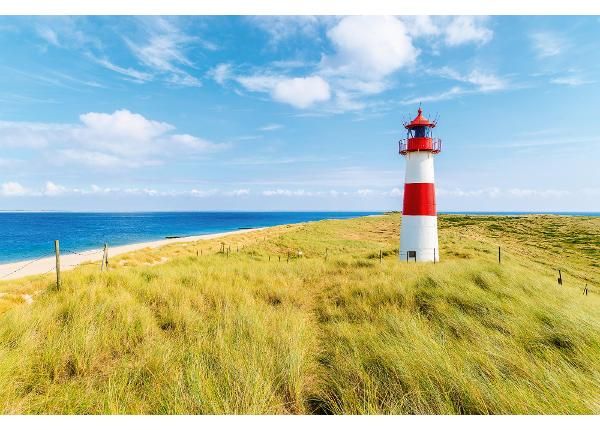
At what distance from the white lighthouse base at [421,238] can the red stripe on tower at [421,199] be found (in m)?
0.27

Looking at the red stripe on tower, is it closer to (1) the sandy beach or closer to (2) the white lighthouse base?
(2) the white lighthouse base

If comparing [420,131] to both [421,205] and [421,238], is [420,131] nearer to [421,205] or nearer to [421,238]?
[421,205]

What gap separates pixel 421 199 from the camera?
46.3 feet

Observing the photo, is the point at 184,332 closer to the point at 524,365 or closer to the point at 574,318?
the point at 524,365

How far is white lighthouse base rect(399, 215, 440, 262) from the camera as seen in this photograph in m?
14.2

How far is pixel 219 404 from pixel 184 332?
2.42 meters

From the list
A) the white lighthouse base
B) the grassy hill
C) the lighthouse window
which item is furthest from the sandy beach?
the lighthouse window

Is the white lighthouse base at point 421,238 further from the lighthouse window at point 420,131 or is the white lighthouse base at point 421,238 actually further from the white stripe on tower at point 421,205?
the lighthouse window at point 420,131

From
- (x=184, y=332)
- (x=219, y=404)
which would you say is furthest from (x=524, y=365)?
(x=184, y=332)

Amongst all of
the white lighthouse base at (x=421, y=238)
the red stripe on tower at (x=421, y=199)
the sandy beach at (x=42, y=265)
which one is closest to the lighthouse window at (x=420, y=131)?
the red stripe on tower at (x=421, y=199)

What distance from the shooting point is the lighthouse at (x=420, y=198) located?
14.1 metres

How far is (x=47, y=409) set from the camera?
338cm

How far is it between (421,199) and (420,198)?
6 cm

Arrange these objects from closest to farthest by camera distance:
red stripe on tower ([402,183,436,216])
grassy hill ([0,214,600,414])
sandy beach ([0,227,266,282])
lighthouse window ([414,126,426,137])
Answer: grassy hill ([0,214,600,414])
red stripe on tower ([402,183,436,216])
lighthouse window ([414,126,426,137])
sandy beach ([0,227,266,282])
